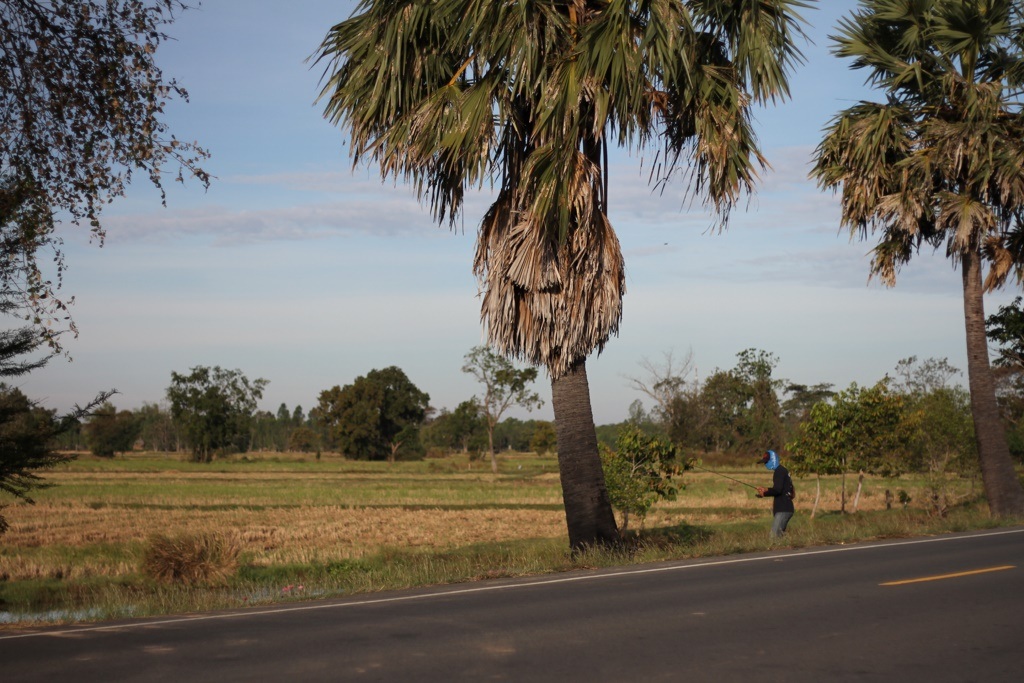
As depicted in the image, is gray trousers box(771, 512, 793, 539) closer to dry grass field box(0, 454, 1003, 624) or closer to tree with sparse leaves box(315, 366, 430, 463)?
dry grass field box(0, 454, 1003, 624)

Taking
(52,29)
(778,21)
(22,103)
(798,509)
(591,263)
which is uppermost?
(778,21)

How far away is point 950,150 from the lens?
18.8 m

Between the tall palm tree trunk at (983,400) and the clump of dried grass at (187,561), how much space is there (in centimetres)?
1526

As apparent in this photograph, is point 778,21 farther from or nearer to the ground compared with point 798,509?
farther from the ground

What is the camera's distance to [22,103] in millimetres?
9656

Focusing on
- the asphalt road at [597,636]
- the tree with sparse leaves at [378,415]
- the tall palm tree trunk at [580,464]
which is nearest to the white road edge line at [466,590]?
the asphalt road at [597,636]

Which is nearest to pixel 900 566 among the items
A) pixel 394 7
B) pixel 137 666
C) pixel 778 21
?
pixel 778 21

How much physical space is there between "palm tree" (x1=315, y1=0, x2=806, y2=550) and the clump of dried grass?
6860 millimetres

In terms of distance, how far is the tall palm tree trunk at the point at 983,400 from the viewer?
19.5m

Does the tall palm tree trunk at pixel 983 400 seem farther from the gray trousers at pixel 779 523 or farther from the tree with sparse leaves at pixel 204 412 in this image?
the tree with sparse leaves at pixel 204 412

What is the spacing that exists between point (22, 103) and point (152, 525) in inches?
818

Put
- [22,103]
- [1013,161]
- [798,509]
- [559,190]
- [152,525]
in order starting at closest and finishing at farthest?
[22,103] < [559,190] < [1013,161] < [152,525] < [798,509]

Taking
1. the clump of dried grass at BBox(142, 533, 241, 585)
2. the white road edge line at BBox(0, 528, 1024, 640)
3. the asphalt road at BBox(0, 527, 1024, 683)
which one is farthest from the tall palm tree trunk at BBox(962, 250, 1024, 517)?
the clump of dried grass at BBox(142, 533, 241, 585)

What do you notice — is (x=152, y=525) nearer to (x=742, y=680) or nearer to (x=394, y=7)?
(x=394, y=7)
